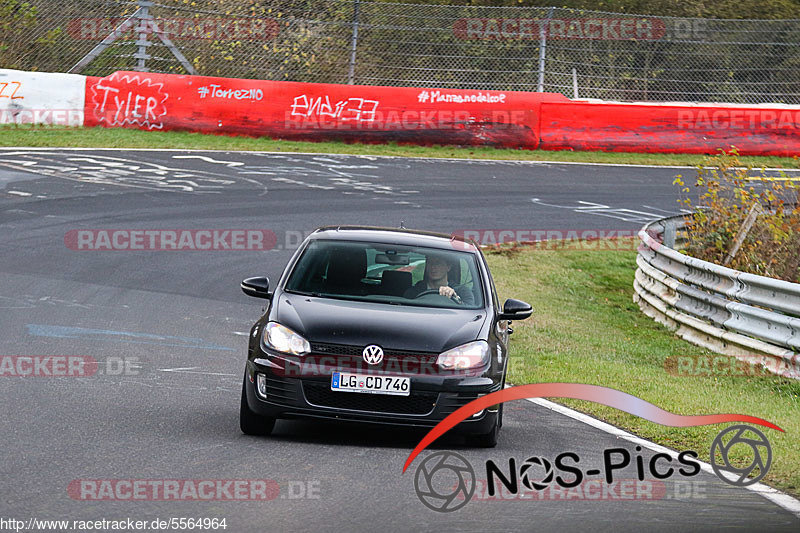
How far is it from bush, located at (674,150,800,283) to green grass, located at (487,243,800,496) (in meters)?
1.36

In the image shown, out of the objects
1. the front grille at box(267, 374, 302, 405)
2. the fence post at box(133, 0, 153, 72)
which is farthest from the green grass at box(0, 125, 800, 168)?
the front grille at box(267, 374, 302, 405)

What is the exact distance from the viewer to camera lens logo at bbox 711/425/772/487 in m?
7.65

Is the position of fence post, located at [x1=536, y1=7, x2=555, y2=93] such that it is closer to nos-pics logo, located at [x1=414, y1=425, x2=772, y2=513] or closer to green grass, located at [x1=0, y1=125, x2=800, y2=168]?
green grass, located at [x1=0, y1=125, x2=800, y2=168]

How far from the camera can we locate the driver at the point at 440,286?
9.08m

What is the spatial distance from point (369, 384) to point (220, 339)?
4.73 meters

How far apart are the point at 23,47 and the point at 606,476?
25.0 metres

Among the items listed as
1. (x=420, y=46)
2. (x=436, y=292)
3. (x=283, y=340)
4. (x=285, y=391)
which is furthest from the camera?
(x=420, y=46)

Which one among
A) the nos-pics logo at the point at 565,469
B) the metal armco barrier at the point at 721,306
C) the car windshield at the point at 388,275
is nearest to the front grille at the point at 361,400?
the nos-pics logo at the point at 565,469

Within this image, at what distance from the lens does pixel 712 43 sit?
3064 cm

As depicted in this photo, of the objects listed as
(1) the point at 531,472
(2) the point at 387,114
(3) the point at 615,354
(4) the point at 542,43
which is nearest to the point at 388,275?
(1) the point at 531,472

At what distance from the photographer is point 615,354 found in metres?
13.0

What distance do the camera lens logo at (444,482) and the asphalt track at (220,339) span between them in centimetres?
9

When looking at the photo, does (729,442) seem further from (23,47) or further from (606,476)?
(23,47)

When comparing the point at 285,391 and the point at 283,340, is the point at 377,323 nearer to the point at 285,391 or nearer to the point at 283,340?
the point at 283,340
